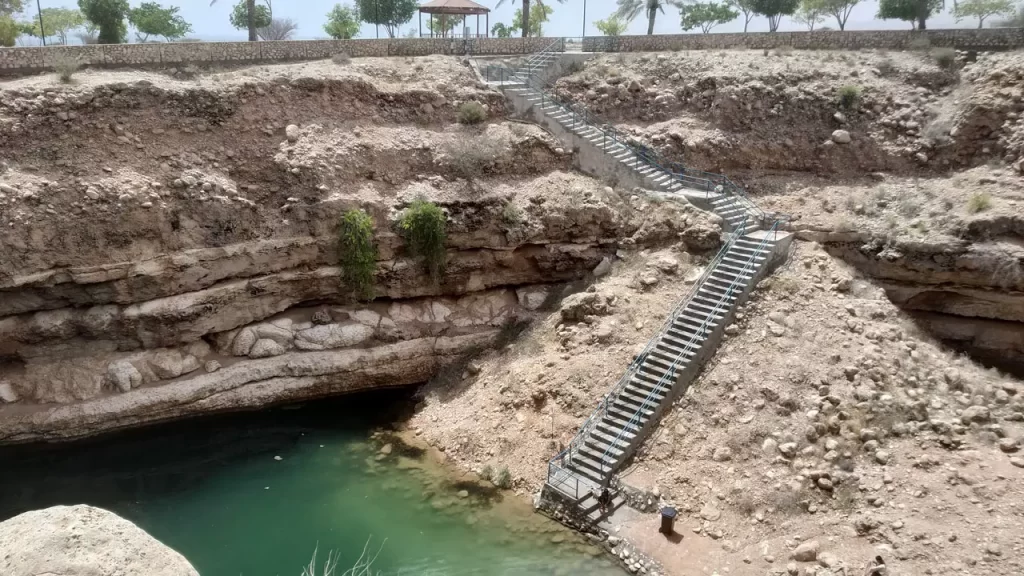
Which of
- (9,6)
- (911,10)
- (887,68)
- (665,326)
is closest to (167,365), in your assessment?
(665,326)

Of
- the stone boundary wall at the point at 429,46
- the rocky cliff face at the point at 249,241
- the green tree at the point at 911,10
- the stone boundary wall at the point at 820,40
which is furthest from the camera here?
the green tree at the point at 911,10

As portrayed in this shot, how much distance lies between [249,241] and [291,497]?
23.5ft

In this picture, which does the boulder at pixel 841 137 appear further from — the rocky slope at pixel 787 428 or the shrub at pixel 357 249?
the shrub at pixel 357 249

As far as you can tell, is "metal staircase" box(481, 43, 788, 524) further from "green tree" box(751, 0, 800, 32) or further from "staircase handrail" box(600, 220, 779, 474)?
"green tree" box(751, 0, 800, 32)

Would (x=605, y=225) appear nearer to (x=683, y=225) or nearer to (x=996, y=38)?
(x=683, y=225)

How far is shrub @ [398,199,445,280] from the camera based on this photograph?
64.8 ft

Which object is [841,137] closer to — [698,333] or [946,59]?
[946,59]

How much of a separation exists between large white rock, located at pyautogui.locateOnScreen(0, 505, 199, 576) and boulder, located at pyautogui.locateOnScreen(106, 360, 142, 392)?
1317 cm

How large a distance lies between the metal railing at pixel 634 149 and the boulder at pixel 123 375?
15220mm

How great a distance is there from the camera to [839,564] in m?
12.5

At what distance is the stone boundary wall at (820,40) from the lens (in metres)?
25.3

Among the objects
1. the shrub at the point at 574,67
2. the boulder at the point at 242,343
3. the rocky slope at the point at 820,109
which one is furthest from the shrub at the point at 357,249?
the shrub at the point at 574,67

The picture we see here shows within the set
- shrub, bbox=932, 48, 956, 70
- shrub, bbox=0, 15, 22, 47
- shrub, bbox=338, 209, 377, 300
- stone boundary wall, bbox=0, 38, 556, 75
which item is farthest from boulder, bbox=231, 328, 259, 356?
shrub, bbox=932, 48, 956, 70

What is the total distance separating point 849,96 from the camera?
77.7 ft
